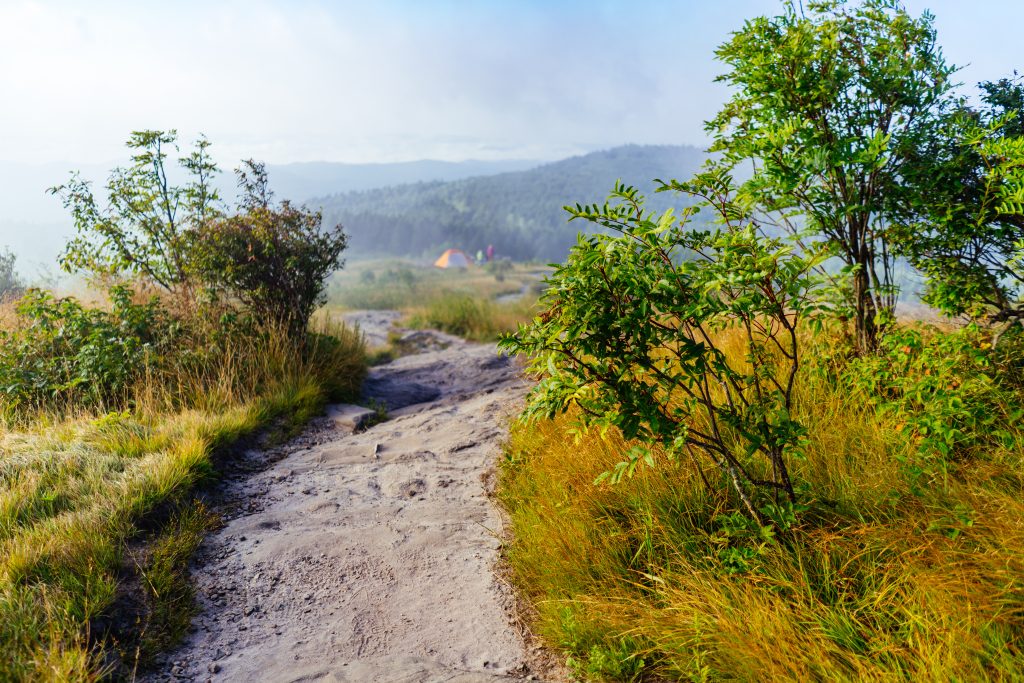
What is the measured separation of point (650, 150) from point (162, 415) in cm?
8732

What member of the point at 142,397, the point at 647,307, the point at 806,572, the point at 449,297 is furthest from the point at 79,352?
the point at 449,297

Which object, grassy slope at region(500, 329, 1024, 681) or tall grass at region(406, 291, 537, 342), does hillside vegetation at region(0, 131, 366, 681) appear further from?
tall grass at region(406, 291, 537, 342)

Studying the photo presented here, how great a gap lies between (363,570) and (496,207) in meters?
60.5

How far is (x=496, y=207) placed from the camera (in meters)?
62.7

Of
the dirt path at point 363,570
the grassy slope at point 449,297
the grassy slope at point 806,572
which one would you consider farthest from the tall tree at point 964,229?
the dirt path at point 363,570

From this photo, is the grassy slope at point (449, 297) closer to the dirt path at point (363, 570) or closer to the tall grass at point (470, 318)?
the tall grass at point (470, 318)

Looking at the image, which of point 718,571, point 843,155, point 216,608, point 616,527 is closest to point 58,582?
point 216,608

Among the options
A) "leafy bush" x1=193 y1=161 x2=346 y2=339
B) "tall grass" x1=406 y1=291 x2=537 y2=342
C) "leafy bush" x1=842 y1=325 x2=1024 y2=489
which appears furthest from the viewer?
"tall grass" x1=406 y1=291 x2=537 y2=342

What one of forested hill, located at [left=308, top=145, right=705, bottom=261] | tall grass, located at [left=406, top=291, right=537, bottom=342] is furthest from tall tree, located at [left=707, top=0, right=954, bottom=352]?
forested hill, located at [left=308, top=145, right=705, bottom=261]

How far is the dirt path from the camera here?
3.07 metres

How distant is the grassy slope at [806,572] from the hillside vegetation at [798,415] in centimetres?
1

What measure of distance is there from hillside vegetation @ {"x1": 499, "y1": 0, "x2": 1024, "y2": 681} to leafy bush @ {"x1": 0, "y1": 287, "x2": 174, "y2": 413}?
4.34m

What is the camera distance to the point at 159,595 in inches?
137

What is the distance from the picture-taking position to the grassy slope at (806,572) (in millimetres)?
2461
